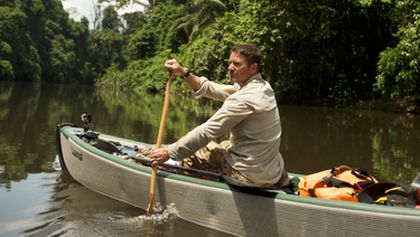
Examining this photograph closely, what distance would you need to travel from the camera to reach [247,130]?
11.6ft

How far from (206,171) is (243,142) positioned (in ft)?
1.51

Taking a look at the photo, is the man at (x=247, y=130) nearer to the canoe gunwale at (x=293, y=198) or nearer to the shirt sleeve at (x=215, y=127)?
the shirt sleeve at (x=215, y=127)

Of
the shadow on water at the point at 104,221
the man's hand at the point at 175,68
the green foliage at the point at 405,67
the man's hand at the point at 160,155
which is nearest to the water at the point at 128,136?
the shadow on water at the point at 104,221

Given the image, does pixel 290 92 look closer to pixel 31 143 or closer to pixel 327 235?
pixel 31 143

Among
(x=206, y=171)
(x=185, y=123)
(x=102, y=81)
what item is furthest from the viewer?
(x=102, y=81)

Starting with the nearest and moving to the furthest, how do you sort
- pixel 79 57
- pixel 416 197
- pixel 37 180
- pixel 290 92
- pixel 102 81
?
pixel 416 197 < pixel 37 180 < pixel 290 92 < pixel 102 81 < pixel 79 57

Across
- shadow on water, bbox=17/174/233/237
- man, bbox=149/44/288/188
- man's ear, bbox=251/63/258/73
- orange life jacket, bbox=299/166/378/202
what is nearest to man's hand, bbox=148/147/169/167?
man, bbox=149/44/288/188

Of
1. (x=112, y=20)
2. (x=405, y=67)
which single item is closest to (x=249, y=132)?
(x=405, y=67)

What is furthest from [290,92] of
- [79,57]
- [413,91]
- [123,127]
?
[79,57]

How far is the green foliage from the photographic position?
13938mm

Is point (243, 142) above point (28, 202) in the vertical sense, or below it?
above

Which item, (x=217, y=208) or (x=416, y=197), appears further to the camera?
(x=217, y=208)

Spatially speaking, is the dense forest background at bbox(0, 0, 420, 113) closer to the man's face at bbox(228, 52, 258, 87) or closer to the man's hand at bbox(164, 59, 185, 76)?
the man's hand at bbox(164, 59, 185, 76)

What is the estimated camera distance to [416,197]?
9.94ft
